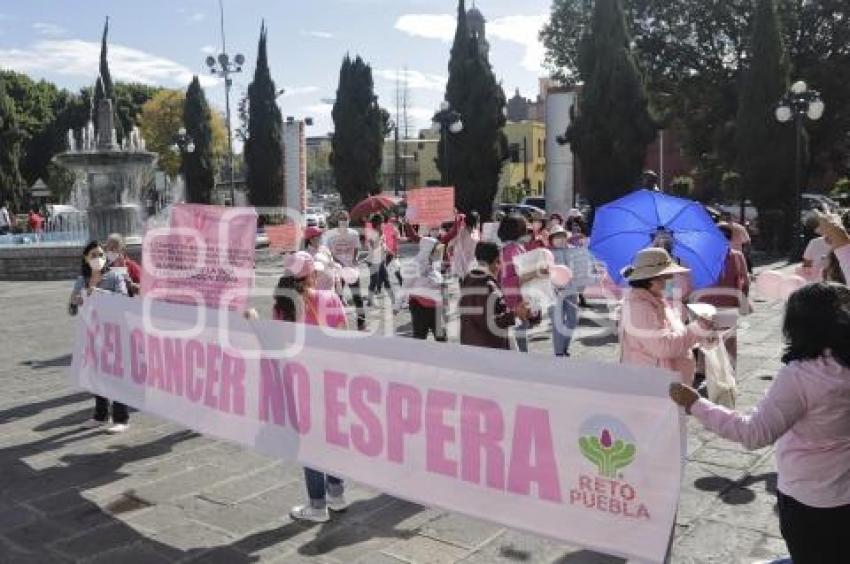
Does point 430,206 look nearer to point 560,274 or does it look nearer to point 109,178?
point 560,274

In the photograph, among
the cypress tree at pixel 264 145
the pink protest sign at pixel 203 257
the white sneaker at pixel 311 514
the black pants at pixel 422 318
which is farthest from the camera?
the cypress tree at pixel 264 145

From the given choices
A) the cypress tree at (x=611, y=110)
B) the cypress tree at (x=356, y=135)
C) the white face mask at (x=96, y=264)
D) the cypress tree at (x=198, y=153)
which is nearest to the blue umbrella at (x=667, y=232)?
the white face mask at (x=96, y=264)

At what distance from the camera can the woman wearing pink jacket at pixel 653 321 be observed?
4.21 m

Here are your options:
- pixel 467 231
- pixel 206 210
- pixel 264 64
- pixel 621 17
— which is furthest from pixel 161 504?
pixel 264 64

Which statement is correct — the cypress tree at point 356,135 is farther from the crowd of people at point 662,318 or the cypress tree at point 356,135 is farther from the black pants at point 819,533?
the black pants at point 819,533

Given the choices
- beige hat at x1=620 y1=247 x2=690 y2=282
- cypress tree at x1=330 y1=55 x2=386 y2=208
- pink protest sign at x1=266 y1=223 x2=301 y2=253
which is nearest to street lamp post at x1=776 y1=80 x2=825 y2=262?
pink protest sign at x1=266 y1=223 x2=301 y2=253

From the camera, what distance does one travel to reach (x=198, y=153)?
2051 inches

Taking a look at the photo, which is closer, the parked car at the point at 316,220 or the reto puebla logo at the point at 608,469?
the reto puebla logo at the point at 608,469

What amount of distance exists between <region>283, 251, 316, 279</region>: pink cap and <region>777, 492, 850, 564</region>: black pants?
3.36 meters

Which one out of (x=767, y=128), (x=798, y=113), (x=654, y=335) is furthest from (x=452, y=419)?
(x=767, y=128)

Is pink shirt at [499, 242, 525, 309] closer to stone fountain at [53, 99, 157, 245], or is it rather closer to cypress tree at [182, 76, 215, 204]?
stone fountain at [53, 99, 157, 245]

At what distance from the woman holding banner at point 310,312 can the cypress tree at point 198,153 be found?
48.3 metres

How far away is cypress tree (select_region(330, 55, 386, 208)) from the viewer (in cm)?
4078

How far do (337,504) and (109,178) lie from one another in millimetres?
18661
